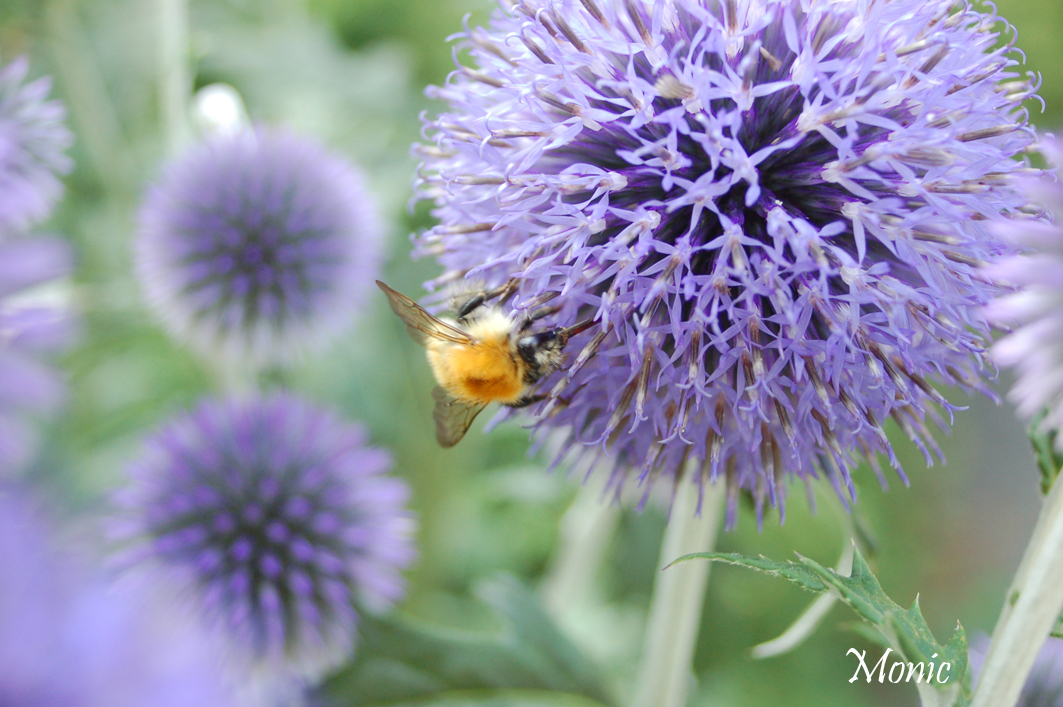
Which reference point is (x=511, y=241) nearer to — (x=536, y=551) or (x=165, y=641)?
(x=165, y=641)

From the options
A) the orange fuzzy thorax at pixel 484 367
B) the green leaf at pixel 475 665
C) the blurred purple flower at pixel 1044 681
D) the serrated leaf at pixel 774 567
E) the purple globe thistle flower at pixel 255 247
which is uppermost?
the purple globe thistle flower at pixel 255 247

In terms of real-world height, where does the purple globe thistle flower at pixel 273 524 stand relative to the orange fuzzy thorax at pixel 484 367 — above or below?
below

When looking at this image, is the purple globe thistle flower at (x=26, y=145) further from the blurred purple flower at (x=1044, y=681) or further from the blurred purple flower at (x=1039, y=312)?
the blurred purple flower at (x=1044, y=681)

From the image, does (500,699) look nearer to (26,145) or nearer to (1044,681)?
(1044,681)

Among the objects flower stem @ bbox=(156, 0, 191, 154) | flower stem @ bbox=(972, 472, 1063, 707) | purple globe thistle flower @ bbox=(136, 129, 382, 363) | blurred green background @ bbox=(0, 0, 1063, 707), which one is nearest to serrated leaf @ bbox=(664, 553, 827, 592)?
flower stem @ bbox=(972, 472, 1063, 707)

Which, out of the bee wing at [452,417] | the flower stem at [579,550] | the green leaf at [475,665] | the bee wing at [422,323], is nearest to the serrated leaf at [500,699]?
the green leaf at [475,665]

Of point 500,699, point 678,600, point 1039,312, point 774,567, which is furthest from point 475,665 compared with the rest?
point 1039,312

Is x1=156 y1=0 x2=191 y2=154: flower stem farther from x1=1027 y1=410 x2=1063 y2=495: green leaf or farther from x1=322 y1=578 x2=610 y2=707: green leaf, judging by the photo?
x1=1027 y1=410 x2=1063 y2=495: green leaf
